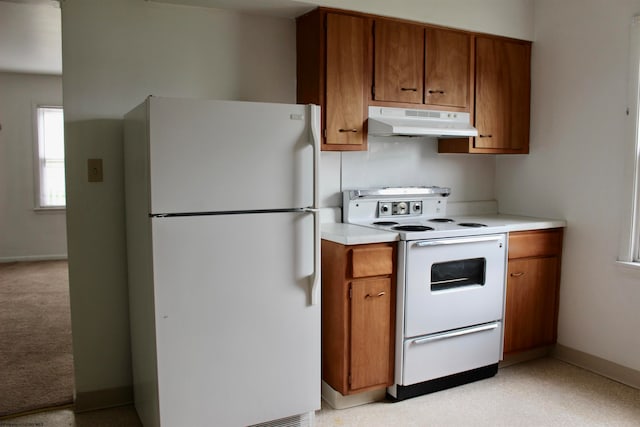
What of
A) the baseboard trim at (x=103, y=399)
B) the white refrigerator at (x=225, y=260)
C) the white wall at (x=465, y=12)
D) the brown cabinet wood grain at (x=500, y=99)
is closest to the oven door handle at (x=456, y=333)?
the white refrigerator at (x=225, y=260)

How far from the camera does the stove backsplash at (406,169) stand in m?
3.13

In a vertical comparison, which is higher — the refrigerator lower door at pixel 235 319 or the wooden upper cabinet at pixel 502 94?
the wooden upper cabinet at pixel 502 94

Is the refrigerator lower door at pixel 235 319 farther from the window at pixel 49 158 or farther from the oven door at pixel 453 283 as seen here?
the window at pixel 49 158

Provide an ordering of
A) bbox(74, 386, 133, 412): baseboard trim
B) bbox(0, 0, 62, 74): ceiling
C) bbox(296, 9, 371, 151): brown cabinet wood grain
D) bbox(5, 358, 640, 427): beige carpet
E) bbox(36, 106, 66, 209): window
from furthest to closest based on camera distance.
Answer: bbox(36, 106, 66, 209): window → bbox(0, 0, 62, 74): ceiling → bbox(296, 9, 371, 151): brown cabinet wood grain → bbox(74, 386, 133, 412): baseboard trim → bbox(5, 358, 640, 427): beige carpet

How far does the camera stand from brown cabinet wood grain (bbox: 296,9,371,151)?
9.06ft

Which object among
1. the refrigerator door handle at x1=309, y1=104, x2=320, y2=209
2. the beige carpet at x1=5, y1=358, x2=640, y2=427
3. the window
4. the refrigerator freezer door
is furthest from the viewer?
the window

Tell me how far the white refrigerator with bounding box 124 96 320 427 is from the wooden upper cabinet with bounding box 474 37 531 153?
1.50 meters

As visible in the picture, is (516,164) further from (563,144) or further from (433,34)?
(433,34)

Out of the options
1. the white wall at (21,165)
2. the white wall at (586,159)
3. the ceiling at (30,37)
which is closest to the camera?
the white wall at (586,159)

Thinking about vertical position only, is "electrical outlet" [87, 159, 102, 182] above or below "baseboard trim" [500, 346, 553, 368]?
above

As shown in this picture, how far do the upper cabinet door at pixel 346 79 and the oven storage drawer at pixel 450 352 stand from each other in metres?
1.16

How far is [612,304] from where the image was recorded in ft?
10.1

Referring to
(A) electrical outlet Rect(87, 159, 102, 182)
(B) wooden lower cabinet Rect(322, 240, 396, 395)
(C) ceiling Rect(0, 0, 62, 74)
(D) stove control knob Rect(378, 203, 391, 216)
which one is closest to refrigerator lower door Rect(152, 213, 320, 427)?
(B) wooden lower cabinet Rect(322, 240, 396, 395)

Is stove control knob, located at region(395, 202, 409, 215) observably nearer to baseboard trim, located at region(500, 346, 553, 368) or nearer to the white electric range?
the white electric range
